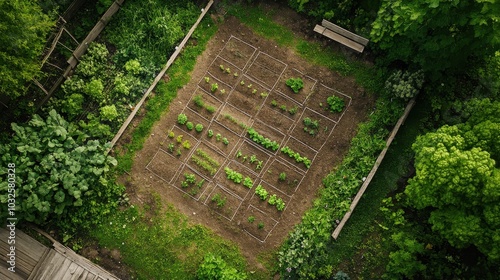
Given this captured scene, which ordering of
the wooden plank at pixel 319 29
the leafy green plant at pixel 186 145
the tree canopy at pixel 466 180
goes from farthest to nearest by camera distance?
the wooden plank at pixel 319 29 → the leafy green plant at pixel 186 145 → the tree canopy at pixel 466 180

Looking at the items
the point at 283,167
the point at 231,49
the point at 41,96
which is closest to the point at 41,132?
the point at 41,96

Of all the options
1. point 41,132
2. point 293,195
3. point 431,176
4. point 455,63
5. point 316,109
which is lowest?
point 41,132

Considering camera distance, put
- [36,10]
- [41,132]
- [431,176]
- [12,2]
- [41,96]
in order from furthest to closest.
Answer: [41,96]
[41,132]
[36,10]
[12,2]
[431,176]

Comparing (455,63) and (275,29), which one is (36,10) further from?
(455,63)

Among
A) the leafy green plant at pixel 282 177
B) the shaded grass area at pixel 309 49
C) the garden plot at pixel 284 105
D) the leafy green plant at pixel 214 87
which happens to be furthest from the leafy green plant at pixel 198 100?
the leafy green plant at pixel 282 177

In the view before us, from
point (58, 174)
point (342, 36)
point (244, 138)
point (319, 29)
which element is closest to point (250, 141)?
point (244, 138)

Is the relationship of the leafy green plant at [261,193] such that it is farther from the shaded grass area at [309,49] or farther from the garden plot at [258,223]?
the shaded grass area at [309,49]

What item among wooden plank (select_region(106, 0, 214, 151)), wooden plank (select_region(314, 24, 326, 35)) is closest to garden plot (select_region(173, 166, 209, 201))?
wooden plank (select_region(106, 0, 214, 151))

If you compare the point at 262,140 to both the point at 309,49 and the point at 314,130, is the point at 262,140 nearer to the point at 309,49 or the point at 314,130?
the point at 314,130
